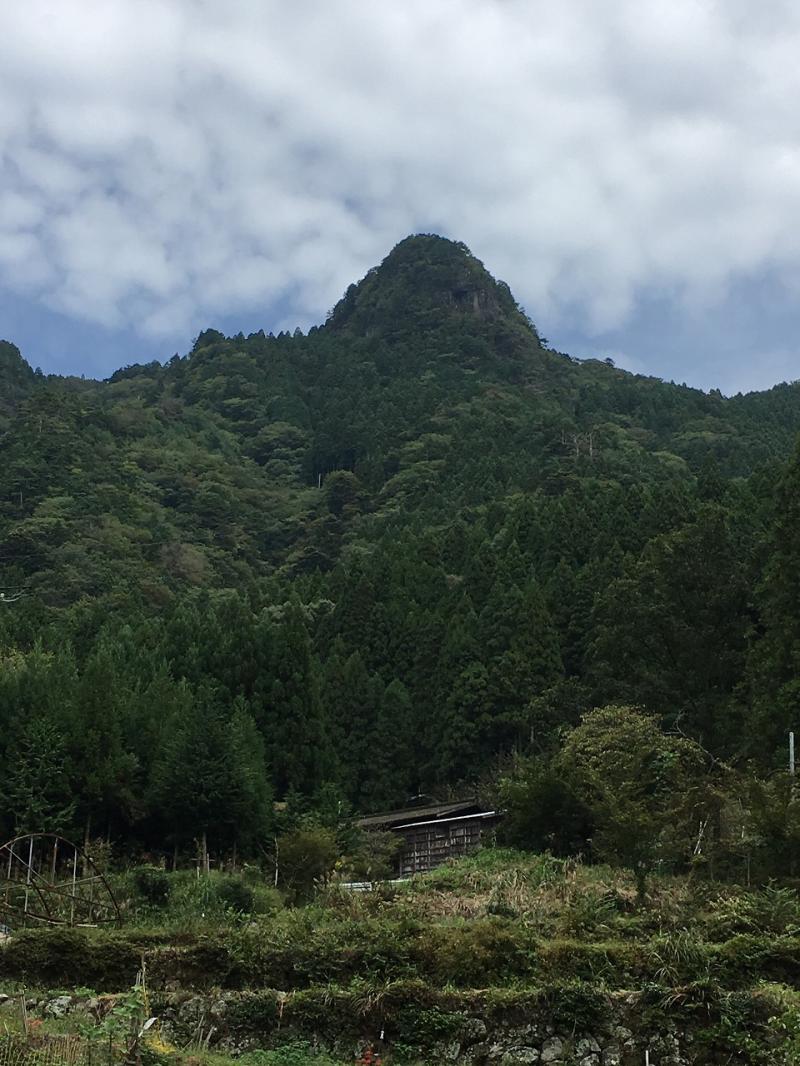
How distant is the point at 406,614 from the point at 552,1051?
35755 millimetres

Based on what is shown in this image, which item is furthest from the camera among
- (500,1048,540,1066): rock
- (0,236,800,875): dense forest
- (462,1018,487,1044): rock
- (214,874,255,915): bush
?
(0,236,800,875): dense forest

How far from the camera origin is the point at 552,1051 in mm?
11773

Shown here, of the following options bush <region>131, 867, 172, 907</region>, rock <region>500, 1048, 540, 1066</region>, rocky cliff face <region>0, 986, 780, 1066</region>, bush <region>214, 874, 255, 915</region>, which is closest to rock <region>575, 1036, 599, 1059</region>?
rocky cliff face <region>0, 986, 780, 1066</region>

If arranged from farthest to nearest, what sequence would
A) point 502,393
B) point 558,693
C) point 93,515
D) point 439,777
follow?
1. point 502,393
2. point 93,515
3. point 439,777
4. point 558,693

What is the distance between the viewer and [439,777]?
40.3 meters

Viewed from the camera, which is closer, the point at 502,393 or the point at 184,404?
the point at 502,393

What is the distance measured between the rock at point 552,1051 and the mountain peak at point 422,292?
12260 centimetres

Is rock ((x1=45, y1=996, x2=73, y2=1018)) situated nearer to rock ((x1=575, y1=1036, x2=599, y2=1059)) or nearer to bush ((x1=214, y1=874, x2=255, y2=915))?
rock ((x1=575, y1=1036, x2=599, y2=1059))

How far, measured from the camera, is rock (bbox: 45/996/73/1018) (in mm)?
12638

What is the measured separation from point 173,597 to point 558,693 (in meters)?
29.1

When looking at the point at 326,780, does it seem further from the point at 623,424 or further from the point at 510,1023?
the point at 623,424

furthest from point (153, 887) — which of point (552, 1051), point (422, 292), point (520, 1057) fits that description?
point (422, 292)

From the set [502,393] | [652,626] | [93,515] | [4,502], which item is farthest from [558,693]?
[502,393]

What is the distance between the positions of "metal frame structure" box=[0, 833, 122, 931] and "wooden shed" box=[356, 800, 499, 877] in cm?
803
